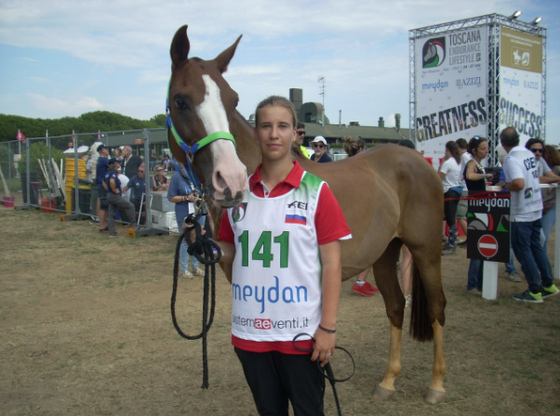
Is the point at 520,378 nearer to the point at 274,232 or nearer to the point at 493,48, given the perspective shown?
the point at 274,232

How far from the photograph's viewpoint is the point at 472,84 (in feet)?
49.0

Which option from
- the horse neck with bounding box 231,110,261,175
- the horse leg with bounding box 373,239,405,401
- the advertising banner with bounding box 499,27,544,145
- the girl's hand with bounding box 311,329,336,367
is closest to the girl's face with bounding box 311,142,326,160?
the horse leg with bounding box 373,239,405,401

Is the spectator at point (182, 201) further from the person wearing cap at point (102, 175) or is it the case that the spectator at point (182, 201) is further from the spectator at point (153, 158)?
the person wearing cap at point (102, 175)

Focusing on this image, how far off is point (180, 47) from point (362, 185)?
4.82ft

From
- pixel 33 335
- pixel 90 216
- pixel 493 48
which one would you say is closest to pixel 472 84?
pixel 493 48

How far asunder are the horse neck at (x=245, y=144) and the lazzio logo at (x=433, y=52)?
1522 centimetres

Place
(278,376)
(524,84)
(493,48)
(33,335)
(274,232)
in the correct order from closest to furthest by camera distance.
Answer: (274,232), (278,376), (33,335), (493,48), (524,84)

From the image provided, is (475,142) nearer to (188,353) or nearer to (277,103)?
(188,353)

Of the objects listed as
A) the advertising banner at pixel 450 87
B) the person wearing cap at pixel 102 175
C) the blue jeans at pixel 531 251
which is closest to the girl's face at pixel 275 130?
the blue jeans at pixel 531 251

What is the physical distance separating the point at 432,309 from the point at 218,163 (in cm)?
241

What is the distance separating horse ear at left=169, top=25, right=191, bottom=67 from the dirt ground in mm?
2325

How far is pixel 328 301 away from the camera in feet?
5.43

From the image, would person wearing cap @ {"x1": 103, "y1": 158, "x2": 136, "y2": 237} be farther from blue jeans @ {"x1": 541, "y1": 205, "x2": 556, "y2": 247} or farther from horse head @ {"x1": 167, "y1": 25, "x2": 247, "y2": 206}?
blue jeans @ {"x1": 541, "y1": 205, "x2": 556, "y2": 247}

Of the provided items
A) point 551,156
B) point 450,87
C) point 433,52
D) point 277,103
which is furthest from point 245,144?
point 433,52
